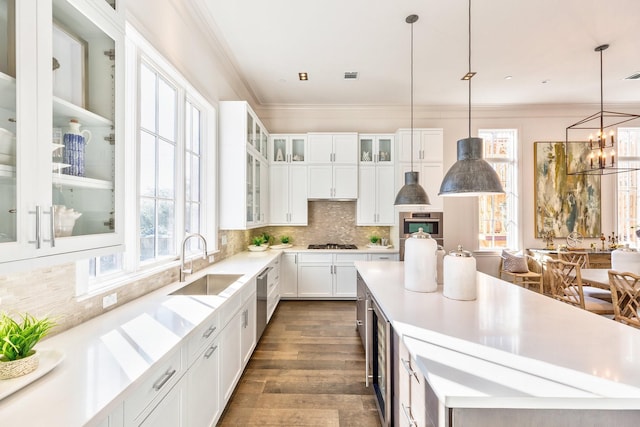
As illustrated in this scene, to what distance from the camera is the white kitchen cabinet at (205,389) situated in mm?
1465

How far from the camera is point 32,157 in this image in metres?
0.92

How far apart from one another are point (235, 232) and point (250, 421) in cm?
242

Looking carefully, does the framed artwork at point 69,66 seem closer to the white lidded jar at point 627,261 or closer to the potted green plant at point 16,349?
the potted green plant at point 16,349

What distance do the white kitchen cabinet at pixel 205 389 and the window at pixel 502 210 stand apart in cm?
481

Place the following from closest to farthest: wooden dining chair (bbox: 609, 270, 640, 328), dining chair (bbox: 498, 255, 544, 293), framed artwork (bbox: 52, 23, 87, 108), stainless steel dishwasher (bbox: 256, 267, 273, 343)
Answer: framed artwork (bbox: 52, 23, 87, 108), wooden dining chair (bbox: 609, 270, 640, 328), stainless steel dishwasher (bbox: 256, 267, 273, 343), dining chair (bbox: 498, 255, 544, 293)

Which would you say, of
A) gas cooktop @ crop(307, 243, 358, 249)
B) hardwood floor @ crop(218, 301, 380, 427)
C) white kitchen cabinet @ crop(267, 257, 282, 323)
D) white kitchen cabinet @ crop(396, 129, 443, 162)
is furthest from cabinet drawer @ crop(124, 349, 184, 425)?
white kitchen cabinet @ crop(396, 129, 443, 162)

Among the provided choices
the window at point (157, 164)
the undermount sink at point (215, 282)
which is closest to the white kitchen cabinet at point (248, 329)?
the undermount sink at point (215, 282)

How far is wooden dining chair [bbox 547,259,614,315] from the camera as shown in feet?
9.31

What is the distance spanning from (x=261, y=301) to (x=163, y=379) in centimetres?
187

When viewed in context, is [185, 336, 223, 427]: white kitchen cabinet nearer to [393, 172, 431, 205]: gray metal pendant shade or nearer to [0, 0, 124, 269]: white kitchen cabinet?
[0, 0, 124, 269]: white kitchen cabinet

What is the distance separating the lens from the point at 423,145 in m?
4.60

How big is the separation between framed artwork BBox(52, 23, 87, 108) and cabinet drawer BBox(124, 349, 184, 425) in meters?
1.13

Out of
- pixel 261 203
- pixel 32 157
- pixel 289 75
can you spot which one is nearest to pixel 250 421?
pixel 32 157

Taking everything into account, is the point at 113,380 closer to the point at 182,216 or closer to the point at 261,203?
the point at 182,216
